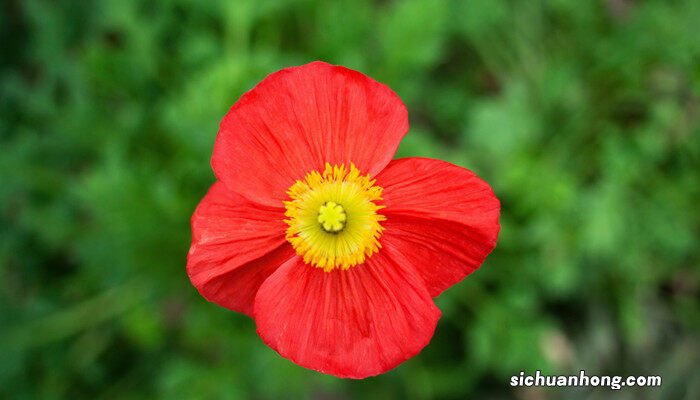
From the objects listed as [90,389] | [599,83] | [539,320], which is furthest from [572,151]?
[90,389]

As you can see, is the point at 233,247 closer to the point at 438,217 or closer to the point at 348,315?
the point at 348,315

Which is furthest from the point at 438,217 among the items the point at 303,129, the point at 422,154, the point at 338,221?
the point at 422,154

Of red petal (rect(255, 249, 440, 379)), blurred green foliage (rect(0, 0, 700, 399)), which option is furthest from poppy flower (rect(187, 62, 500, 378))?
blurred green foliage (rect(0, 0, 700, 399))

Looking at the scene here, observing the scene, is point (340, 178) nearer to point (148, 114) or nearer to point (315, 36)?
point (315, 36)

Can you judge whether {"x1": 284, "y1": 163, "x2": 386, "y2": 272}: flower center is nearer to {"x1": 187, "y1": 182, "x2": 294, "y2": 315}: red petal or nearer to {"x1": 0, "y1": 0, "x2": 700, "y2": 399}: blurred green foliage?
{"x1": 187, "y1": 182, "x2": 294, "y2": 315}: red petal

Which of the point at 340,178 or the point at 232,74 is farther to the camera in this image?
the point at 232,74

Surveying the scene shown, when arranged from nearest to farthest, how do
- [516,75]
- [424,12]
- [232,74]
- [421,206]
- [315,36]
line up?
[421,206] → [232,74] → [424,12] → [315,36] → [516,75]

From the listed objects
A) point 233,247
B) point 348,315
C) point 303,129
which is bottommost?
point 348,315

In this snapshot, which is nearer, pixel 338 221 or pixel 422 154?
pixel 338 221
